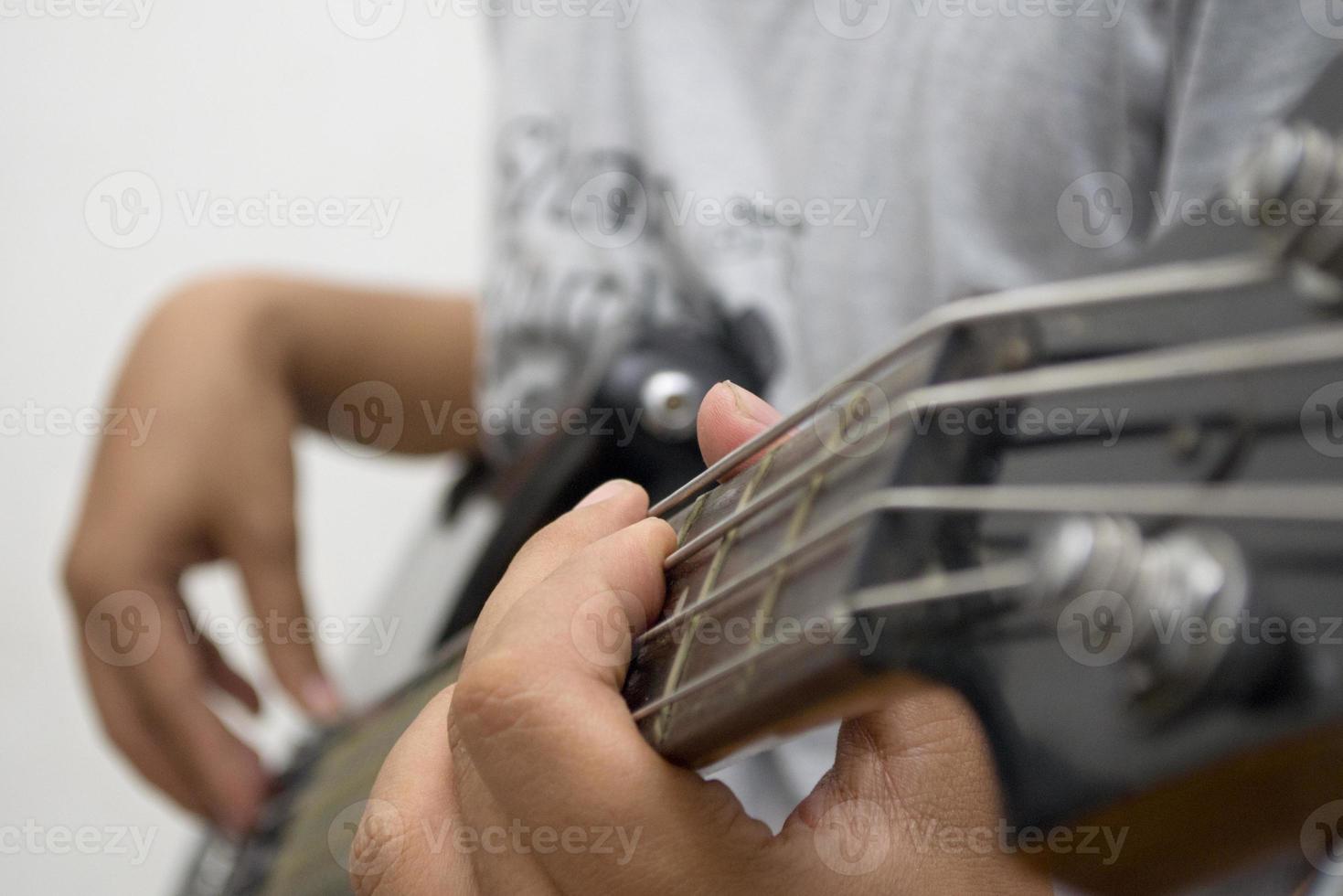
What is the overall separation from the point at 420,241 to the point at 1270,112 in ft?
3.61

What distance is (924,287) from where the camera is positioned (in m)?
0.50

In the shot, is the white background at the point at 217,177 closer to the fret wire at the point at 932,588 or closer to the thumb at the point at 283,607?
the thumb at the point at 283,607

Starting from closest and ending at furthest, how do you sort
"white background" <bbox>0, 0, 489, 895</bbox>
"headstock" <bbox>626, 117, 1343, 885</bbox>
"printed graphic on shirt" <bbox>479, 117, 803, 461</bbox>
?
"headstock" <bbox>626, 117, 1343, 885</bbox>
"printed graphic on shirt" <bbox>479, 117, 803, 461</bbox>
"white background" <bbox>0, 0, 489, 895</bbox>

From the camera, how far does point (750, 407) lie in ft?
1.07

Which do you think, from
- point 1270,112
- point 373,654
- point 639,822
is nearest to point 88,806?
→ point 373,654

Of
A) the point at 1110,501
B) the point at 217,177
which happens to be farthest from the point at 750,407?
the point at 217,177

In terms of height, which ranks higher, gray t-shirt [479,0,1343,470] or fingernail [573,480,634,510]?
gray t-shirt [479,0,1343,470]

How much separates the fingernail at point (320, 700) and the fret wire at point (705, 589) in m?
0.47

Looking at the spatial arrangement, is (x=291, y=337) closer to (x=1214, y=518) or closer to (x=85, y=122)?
(x=1214, y=518)

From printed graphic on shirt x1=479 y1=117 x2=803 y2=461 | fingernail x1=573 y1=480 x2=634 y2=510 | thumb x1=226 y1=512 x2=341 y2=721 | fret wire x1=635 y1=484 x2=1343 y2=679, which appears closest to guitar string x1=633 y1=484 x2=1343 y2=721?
fret wire x1=635 y1=484 x2=1343 y2=679

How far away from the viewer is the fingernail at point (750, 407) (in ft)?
1.06

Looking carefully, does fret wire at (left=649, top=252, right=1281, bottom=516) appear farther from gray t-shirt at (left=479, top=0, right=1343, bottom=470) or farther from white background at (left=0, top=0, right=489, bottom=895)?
white background at (left=0, top=0, right=489, bottom=895)

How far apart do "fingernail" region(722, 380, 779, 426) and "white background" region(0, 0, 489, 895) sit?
969mm

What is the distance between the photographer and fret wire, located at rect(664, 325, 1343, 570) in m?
0.19
